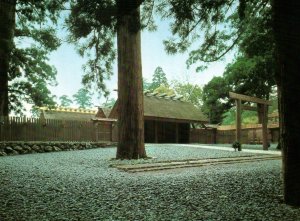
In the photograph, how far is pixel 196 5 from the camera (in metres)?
5.98

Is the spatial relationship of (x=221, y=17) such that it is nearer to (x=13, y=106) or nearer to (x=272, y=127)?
(x=13, y=106)

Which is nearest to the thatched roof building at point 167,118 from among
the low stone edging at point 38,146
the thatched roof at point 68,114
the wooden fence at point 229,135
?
the wooden fence at point 229,135

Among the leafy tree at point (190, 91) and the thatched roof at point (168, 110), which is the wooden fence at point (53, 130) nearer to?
the thatched roof at point (168, 110)

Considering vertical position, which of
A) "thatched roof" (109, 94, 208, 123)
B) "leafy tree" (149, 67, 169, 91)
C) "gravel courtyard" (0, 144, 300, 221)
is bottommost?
"gravel courtyard" (0, 144, 300, 221)

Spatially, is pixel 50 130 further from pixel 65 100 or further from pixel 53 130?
pixel 65 100

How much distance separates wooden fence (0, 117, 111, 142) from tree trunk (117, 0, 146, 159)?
7134 millimetres

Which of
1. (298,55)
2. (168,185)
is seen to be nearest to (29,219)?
(168,185)

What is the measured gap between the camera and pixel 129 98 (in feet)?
34.5

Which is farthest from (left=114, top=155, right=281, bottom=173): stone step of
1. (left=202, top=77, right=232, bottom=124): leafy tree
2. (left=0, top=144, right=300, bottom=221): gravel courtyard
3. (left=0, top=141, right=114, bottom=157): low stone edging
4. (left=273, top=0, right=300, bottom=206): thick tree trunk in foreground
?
(left=202, top=77, right=232, bottom=124): leafy tree

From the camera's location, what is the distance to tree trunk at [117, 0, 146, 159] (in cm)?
1042

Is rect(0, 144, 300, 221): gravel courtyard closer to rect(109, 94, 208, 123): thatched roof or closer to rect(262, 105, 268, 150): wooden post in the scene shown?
rect(262, 105, 268, 150): wooden post

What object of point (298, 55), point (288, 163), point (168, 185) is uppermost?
point (298, 55)

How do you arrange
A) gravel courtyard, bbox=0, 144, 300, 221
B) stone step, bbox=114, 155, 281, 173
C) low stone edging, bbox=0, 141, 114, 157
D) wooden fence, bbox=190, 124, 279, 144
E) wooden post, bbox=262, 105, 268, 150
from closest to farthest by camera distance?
1. gravel courtyard, bbox=0, 144, 300, 221
2. stone step, bbox=114, 155, 281, 173
3. low stone edging, bbox=0, 141, 114, 157
4. wooden post, bbox=262, 105, 268, 150
5. wooden fence, bbox=190, 124, 279, 144

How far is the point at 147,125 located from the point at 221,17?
1716 cm
